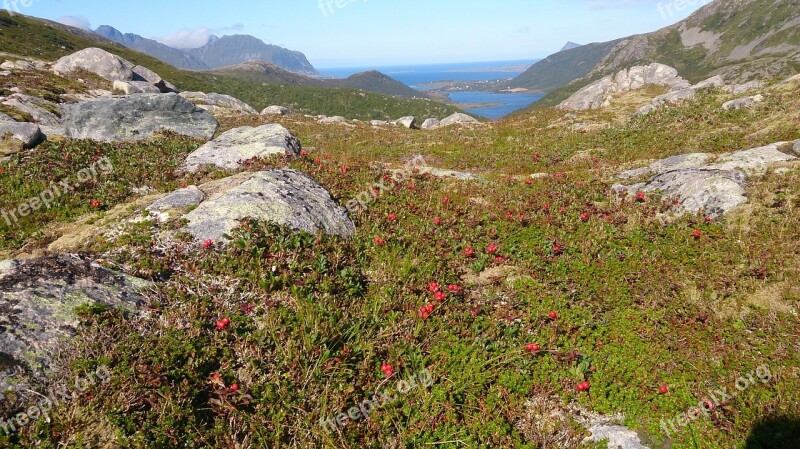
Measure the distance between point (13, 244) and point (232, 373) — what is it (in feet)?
26.6

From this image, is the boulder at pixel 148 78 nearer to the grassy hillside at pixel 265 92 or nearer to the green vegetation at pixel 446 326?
the green vegetation at pixel 446 326

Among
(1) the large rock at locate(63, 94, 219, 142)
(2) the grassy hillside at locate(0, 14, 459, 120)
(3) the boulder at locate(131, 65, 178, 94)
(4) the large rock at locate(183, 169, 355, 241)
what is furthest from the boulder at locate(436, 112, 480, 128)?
(2) the grassy hillside at locate(0, 14, 459, 120)

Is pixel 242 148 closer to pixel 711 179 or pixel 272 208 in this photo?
pixel 272 208

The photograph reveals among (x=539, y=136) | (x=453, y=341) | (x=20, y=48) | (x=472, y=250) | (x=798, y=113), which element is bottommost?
(x=453, y=341)

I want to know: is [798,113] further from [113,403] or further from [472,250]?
[113,403]

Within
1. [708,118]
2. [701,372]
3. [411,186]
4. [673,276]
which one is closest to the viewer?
[701,372]

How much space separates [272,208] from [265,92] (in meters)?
179

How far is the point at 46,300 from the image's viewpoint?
6250 millimetres

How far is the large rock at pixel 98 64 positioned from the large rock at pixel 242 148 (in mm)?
41681

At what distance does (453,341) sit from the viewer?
25.8 ft

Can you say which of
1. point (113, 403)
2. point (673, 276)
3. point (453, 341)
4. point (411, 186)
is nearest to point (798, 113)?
point (673, 276)

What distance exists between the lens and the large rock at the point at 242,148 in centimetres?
1614

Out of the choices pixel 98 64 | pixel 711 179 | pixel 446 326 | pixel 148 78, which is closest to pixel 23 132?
pixel 446 326

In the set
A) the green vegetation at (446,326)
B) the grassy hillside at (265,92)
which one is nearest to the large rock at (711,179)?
the green vegetation at (446,326)
